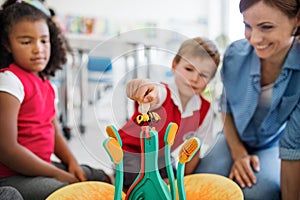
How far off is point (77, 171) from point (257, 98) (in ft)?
1.81

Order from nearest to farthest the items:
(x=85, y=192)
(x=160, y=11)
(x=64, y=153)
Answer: (x=85, y=192)
(x=64, y=153)
(x=160, y=11)

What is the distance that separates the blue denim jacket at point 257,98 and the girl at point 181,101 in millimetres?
207

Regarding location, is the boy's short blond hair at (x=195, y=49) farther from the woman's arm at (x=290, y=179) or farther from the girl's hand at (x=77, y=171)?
the girl's hand at (x=77, y=171)

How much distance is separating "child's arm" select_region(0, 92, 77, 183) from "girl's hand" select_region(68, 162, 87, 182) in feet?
0.44

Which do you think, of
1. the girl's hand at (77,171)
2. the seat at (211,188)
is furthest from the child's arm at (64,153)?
the seat at (211,188)

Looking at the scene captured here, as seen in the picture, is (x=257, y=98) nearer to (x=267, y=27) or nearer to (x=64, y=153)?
(x=267, y=27)

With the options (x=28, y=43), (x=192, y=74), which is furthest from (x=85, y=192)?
(x=28, y=43)

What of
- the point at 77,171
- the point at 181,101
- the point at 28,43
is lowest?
the point at 77,171

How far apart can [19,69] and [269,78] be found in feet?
2.22

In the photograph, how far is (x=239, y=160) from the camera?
95 cm

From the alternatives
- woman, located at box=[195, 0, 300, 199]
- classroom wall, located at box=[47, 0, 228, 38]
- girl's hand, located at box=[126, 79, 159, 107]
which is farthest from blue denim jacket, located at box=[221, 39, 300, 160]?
classroom wall, located at box=[47, 0, 228, 38]

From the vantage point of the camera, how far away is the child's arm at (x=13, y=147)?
78cm

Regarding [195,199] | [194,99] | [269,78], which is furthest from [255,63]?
[195,199]

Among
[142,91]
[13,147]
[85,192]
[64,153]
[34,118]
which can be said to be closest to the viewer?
[142,91]
